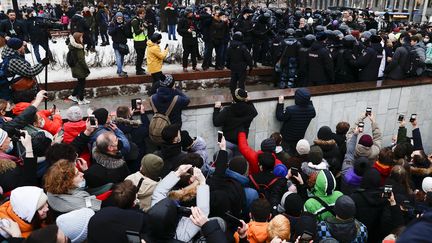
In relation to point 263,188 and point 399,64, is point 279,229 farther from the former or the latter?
point 399,64

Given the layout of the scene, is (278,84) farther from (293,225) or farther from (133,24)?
(293,225)

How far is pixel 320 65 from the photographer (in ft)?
27.5

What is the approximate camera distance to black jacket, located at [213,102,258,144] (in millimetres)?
5971

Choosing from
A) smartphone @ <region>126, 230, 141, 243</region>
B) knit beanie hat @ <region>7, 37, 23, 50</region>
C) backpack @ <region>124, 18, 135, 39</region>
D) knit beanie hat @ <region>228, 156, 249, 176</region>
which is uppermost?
knit beanie hat @ <region>7, 37, 23, 50</region>

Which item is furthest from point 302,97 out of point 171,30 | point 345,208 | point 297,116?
point 171,30

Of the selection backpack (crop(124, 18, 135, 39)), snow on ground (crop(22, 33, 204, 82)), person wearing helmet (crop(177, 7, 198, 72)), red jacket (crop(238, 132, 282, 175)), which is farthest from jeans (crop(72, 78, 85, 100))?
red jacket (crop(238, 132, 282, 175))

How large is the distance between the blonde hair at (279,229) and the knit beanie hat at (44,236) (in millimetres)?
1674

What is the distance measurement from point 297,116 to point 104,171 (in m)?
3.82

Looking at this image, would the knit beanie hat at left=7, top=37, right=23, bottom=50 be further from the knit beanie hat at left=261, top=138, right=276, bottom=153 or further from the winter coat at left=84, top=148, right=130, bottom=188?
the knit beanie hat at left=261, top=138, right=276, bottom=153

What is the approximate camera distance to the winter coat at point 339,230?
3.48m

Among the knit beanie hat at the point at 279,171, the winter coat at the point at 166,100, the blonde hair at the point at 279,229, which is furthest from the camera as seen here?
the winter coat at the point at 166,100

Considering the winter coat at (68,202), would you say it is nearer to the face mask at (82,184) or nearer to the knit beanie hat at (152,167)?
the face mask at (82,184)

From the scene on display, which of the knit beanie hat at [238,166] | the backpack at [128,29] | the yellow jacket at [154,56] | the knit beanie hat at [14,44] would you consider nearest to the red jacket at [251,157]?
the knit beanie hat at [238,166]

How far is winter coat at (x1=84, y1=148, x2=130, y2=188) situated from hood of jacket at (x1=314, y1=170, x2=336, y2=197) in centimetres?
197
